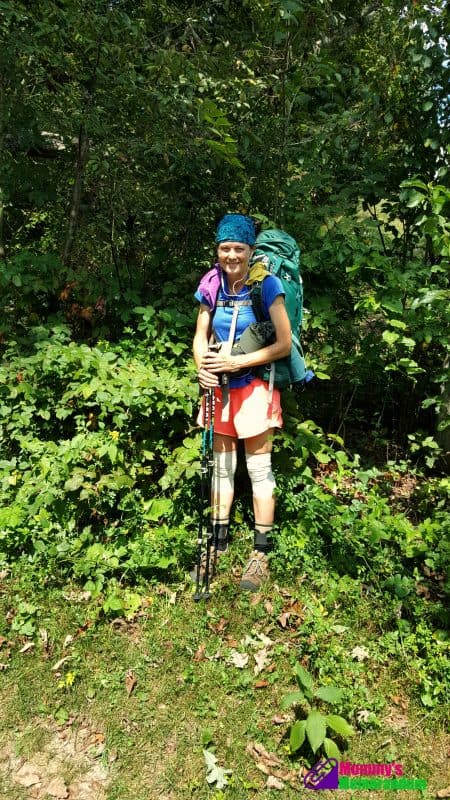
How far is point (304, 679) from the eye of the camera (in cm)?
272

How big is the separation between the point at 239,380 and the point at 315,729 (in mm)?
1933

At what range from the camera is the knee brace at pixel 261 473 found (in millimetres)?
3512

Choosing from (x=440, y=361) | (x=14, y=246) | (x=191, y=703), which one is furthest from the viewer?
(x=14, y=246)

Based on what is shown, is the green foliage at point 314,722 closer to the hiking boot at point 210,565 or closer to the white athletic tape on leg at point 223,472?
the hiking boot at point 210,565

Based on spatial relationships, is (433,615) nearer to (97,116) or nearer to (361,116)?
(361,116)

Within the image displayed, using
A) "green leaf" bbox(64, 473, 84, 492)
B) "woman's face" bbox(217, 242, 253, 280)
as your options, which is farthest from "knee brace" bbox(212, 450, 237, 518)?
"woman's face" bbox(217, 242, 253, 280)

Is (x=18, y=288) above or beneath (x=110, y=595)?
above

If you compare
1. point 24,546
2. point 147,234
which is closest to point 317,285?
point 147,234

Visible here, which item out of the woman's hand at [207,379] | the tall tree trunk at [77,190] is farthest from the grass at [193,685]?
the tall tree trunk at [77,190]

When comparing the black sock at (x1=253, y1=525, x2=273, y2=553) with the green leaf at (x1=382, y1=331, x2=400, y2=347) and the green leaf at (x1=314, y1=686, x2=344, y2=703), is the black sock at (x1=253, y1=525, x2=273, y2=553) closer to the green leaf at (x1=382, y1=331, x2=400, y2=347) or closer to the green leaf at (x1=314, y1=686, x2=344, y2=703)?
the green leaf at (x1=314, y1=686, x2=344, y2=703)

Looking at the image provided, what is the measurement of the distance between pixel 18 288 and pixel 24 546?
2347mm

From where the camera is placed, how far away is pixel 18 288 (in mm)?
4738

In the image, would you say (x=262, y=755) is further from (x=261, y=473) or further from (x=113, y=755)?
(x=261, y=473)

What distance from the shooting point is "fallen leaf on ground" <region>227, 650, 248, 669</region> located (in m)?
3.07
